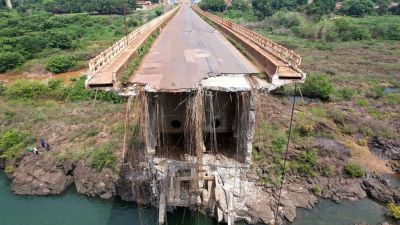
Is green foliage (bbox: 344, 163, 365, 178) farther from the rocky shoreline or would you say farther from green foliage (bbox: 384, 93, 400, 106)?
green foliage (bbox: 384, 93, 400, 106)

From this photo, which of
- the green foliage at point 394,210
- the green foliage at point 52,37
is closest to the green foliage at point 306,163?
the green foliage at point 394,210

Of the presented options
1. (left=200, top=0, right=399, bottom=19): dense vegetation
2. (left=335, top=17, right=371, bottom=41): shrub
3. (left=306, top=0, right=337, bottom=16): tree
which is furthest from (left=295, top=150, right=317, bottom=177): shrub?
(left=306, top=0, right=337, bottom=16): tree

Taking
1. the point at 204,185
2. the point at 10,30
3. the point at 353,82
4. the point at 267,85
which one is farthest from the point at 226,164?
the point at 10,30

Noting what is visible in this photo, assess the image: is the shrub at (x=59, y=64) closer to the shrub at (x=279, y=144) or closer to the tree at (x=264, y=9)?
the shrub at (x=279, y=144)

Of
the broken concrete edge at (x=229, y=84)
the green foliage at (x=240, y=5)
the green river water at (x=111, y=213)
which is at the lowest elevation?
the green river water at (x=111, y=213)

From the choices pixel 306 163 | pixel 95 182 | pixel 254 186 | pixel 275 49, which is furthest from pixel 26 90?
pixel 275 49
